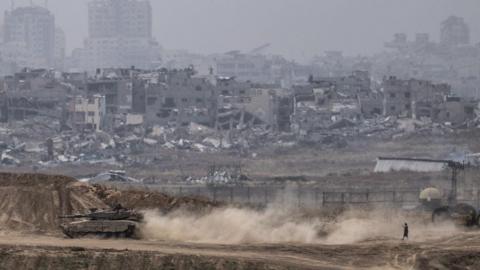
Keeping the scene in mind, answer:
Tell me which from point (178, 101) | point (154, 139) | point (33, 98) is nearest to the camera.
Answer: point (154, 139)

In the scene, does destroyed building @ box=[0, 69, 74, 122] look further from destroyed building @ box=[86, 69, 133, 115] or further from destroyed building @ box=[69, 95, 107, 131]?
destroyed building @ box=[86, 69, 133, 115]

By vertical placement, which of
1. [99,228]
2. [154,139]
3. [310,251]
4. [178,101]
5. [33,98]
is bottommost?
[154,139]

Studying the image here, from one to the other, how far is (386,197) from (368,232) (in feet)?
77.5

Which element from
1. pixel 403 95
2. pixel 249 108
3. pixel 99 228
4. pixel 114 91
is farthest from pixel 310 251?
pixel 249 108

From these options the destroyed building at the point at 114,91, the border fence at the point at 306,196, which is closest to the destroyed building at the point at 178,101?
the destroyed building at the point at 114,91

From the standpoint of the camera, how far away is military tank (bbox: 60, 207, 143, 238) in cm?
4694

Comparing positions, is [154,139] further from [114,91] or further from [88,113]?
[114,91]

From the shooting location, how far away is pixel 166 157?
11300cm

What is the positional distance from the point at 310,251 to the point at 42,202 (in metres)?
13.0

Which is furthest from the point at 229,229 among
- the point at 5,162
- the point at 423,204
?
the point at 5,162

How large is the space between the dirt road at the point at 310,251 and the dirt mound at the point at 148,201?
6.79m

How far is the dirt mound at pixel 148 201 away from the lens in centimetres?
5269

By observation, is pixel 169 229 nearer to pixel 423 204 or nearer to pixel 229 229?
pixel 229 229

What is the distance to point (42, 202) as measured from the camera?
52.7 meters
